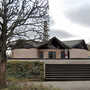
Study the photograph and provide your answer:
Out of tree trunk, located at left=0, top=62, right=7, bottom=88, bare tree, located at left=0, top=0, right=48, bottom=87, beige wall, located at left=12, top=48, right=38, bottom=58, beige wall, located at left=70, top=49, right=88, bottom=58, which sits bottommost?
beige wall, located at left=70, top=49, right=88, bottom=58

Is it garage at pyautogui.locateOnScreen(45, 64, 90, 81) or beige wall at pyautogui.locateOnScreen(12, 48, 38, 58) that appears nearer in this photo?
garage at pyautogui.locateOnScreen(45, 64, 90, 81)

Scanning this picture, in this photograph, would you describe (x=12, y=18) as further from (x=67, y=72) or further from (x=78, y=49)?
(x=78, y=49)

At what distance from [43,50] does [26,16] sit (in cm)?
1921

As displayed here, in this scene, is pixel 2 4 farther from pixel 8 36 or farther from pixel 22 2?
pixel 8 36

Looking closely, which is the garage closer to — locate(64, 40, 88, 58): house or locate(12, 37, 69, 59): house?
locate(12, 37, 69, 59): house

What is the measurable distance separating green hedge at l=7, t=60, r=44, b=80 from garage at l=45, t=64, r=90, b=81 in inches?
30.9

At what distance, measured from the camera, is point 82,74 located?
15594 mm

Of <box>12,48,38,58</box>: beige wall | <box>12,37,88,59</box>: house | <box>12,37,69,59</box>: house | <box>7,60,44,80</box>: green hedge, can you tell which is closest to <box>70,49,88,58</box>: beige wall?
<box>12,37,88,59</box>: house

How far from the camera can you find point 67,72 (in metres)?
16.0

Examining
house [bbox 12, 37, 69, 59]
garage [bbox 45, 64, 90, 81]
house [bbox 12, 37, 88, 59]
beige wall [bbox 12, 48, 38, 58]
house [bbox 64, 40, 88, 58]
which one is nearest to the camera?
garage [bbox 45, 64, 90, 81]

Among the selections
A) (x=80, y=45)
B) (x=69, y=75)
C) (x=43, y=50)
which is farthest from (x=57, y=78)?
(x=80, y=45)

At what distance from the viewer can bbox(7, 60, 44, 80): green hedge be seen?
1539cm

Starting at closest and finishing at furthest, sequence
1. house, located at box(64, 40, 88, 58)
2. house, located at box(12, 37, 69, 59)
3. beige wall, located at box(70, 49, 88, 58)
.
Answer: house, located at box(12, 37, 69, 59) < beige wall, located at box(70, 49, 88, 58) < house, located at box(64, 40, 88, 58)

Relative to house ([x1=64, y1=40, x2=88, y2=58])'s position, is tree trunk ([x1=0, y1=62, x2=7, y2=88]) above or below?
above
